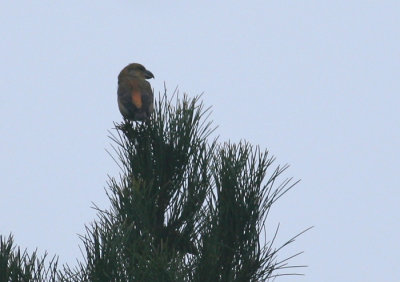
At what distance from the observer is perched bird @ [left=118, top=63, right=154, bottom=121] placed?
700cm

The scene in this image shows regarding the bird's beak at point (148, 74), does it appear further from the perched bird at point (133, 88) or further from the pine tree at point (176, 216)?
the pine tree at point (176, 216)

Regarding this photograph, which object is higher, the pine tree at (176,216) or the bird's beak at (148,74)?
the bird's beak at (148,74)

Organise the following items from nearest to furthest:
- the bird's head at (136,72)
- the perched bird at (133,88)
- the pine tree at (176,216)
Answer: the pine tree at (176,216), the perched bird at (133,88), the bird's head at (136,72)

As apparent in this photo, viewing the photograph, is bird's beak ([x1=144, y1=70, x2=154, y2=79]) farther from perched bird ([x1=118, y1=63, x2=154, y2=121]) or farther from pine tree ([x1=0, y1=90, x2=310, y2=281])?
pine tree ([x1=0, y1=90, x2=310, y2=281])

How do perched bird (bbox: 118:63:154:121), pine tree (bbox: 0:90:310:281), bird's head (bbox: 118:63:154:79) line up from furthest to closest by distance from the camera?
1. bird's head (bbox: 118:63:154:79)
2. perched bird (bbox: 118:63:154:121)
3. pine tree (bbox: 0:90:310:281)

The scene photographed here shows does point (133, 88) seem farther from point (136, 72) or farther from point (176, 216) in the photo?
point (176, 216)

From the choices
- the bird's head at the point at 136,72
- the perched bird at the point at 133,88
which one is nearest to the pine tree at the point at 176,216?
the perched bird at the point at 133,88

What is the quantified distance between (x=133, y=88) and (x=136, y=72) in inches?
20.1

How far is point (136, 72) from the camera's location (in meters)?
8.48

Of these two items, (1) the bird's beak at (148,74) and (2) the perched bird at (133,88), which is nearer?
(2) the perched bird at (133,88)

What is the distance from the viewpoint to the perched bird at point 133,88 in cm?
700

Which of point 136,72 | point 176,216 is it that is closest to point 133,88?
point 136,72

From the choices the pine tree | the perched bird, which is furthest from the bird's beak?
the pine tree

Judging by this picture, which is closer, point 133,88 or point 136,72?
point 133,88
